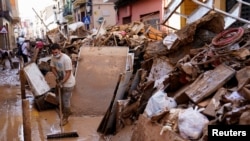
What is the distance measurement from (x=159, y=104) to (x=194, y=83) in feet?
2.11

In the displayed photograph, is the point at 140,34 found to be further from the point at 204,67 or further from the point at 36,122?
the point at 204,67

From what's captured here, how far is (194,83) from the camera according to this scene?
6.11m

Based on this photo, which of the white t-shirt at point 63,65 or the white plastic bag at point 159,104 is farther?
the white t-shirt at point 63,65

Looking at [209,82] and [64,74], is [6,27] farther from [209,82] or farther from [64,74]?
[209,82]

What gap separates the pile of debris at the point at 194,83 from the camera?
4.97 metres

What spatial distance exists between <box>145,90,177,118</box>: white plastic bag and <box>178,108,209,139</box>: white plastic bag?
803mm

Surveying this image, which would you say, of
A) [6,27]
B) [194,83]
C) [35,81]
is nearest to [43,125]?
[35,81]

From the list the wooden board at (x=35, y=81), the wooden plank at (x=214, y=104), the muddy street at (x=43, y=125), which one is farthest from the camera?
the wooden board at (x=35, y=81)

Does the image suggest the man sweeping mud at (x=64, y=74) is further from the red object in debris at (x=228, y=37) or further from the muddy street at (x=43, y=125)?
the red object in debris at (x=228, y=37)

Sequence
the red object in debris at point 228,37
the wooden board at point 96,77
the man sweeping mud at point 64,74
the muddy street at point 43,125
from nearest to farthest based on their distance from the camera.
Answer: the red object in debris at point 228,37, the muddy street at point 43,125, the man sweeping mud at point 64,74, the wooden board at point 96,77

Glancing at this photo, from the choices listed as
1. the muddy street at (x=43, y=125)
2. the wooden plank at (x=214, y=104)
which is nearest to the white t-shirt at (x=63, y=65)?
the muddy street at (x=43, y=125)

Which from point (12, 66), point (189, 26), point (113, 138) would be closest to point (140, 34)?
point (189, 26)

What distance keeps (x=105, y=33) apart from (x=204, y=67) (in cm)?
864

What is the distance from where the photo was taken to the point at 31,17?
4951 inches
